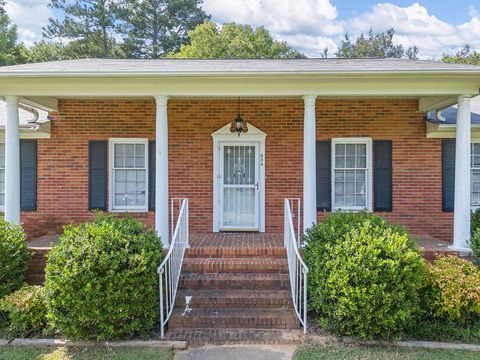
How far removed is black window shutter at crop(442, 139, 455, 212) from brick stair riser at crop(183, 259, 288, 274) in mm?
4230

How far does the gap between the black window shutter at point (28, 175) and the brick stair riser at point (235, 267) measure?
13.9 ft

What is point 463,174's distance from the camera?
243 inches

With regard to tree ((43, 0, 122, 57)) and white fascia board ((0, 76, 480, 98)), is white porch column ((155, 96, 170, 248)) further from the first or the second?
tree ((43, 0, 122, 57))

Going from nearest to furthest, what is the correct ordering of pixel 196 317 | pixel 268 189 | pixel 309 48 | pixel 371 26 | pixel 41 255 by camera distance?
pixel 196 317 < pixel 41 255 < pixel 268 189 < pixel 309 48 < pixel 371 26

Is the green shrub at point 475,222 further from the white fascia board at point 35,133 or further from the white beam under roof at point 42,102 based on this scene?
the white fascia board at point 35,133

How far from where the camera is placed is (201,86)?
20.5ft

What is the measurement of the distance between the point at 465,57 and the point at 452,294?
2712 cm

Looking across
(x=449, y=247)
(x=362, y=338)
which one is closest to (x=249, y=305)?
(x=362, y=338)

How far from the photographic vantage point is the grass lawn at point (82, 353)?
4.33 m

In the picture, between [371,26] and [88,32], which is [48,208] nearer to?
[88,32]

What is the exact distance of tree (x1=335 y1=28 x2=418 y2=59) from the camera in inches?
1293

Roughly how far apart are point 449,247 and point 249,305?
3.61 metres

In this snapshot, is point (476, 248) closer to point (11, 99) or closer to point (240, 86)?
point (240, 86)

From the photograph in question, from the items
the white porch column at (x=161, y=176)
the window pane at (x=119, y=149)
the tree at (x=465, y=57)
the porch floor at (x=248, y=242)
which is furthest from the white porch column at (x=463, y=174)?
the tree at (x=465, y=57)
